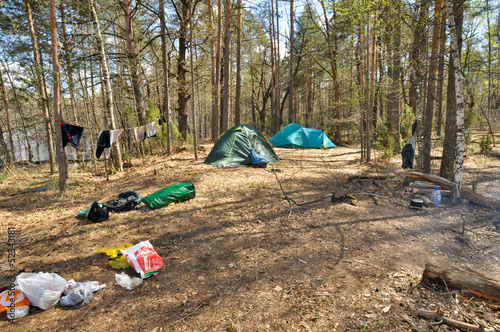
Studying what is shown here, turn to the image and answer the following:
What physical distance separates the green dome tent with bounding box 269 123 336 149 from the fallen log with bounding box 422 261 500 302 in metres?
11.6

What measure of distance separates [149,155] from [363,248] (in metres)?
11.0

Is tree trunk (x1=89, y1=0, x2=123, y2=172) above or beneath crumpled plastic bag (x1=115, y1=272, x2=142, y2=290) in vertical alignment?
above

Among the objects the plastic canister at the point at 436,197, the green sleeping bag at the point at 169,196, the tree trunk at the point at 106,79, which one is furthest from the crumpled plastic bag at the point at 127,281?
the tree trunk at the point at 106,79

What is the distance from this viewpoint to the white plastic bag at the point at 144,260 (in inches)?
145

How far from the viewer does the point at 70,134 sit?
7.63 meters

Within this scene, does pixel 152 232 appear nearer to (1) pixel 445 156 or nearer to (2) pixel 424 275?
(2) pixel 424 275

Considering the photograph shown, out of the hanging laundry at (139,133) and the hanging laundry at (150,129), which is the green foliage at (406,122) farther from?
the hanging laundry at (139,133)

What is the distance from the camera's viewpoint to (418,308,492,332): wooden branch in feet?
8.04

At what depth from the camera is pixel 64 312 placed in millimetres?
3088

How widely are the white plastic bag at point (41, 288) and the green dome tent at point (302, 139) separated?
12.7m

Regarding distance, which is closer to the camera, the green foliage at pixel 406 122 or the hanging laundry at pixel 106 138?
the hanging laundry at pixel 106 138

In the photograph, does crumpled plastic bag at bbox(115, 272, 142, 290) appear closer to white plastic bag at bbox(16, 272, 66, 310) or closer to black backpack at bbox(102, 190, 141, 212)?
white plastic bag at bbox(16, 272, 66, 310)

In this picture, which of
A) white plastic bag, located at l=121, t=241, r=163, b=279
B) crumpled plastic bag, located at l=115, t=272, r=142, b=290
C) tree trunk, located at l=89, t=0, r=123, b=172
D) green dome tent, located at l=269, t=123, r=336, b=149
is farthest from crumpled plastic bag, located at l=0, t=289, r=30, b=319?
green dome tent, located at l=269, t=123, r=336, b=149

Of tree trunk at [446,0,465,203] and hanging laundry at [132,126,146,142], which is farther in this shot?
hanging laundry at [132,126,146,142]
